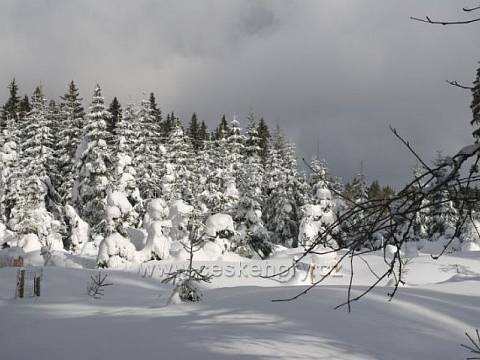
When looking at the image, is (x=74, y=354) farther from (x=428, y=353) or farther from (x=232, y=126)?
(x=232, y=126)

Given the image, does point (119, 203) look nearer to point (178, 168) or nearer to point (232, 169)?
point (232, 169)

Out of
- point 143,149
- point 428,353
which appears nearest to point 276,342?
point 428,353

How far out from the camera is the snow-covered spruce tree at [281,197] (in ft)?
127

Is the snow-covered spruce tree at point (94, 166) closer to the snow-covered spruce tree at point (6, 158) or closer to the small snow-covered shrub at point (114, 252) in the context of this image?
the snow-covered spruce tree at point (6, 158)

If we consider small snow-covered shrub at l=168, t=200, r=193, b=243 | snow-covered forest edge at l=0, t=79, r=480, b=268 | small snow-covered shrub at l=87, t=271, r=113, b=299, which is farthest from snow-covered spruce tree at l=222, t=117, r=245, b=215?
small snow-covered shrub at l=87, t=271, r=113, b=299

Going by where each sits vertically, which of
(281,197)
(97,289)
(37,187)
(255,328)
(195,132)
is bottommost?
(97,289)

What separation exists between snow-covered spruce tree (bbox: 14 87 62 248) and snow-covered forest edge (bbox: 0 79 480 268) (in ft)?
0.27

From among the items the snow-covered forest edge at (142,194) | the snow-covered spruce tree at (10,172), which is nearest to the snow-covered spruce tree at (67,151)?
the snow-covered forest edge at (142,194)

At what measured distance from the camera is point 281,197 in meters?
38.8

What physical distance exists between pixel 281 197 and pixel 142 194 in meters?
11.8

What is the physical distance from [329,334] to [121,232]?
59.1 feet

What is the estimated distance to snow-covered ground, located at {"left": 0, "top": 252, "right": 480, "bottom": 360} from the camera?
17.0 feet

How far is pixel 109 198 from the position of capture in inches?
870

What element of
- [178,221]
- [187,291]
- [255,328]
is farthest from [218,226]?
[255,328]
